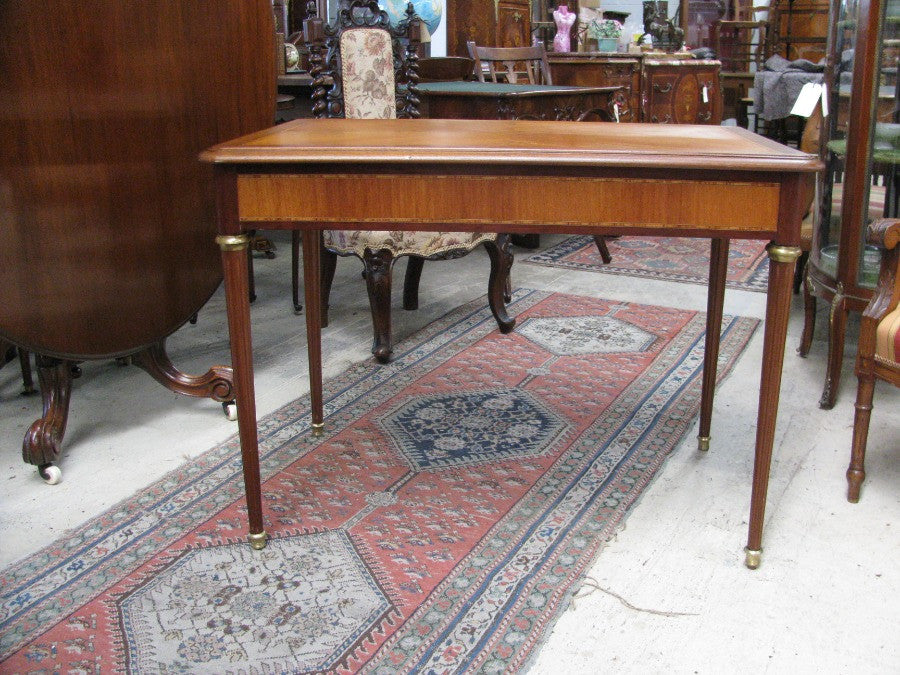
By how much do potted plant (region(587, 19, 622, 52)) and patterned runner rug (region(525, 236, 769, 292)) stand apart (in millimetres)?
1699

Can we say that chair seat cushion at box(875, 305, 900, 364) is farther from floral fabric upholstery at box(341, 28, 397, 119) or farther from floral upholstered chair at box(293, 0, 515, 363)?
floral fabric upholstery at box(341, 28, 397, 119)

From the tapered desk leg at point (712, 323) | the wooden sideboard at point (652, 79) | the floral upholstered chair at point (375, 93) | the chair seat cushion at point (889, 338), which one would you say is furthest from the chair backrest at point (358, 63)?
the wooden sideboard at point (652, 79)

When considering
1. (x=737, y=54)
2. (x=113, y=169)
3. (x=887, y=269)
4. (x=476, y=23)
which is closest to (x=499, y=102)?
(x=476, y=23)

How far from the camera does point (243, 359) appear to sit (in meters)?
1.76

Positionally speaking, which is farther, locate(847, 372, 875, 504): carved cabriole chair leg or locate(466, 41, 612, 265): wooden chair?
locate(466, 41, 612, 265): wooden chair

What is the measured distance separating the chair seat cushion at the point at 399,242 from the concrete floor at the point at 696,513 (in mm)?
382

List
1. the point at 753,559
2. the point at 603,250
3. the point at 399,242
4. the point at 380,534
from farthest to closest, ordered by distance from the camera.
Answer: the point at 603,250 → the point at 399,242 → the point at 380,534 → the point at 753,559

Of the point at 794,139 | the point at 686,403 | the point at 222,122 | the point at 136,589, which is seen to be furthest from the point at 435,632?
the point at 794,139

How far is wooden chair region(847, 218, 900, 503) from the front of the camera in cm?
198

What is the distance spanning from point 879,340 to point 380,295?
1590 millimetres

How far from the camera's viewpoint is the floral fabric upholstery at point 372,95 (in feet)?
9.75

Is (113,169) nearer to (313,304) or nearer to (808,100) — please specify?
(313,304)

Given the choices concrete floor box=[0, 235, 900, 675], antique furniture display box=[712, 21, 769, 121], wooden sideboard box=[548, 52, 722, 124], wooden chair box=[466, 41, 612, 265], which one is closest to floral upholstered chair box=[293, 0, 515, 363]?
concrete floor box=[0, 235, 900, 675]

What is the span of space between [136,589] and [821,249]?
7.14ft
